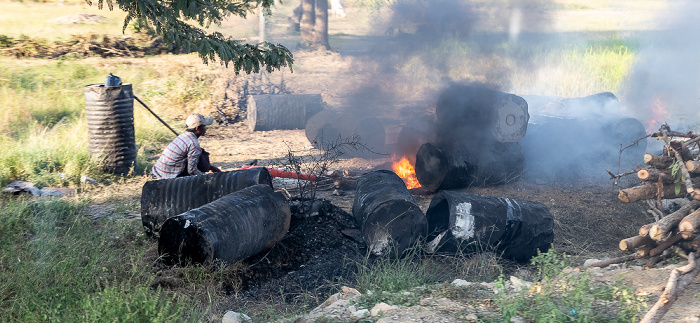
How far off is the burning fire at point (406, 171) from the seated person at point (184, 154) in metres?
3.71

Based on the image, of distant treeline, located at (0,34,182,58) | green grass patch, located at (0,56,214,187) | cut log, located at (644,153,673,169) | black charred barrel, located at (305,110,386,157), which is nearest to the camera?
cut log, located at (644,153,673,169)

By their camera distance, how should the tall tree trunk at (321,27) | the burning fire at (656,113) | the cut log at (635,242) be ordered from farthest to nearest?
the tall tree trunk at (321,27) < the burning fire at (656,113) < the cut log at (635,242)

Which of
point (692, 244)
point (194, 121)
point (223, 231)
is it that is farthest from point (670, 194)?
point (194, 121)

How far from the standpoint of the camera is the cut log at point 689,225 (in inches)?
179

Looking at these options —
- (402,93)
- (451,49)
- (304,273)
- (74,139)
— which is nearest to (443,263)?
(304,273)

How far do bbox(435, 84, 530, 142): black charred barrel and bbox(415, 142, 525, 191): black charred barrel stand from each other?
25 centimetres

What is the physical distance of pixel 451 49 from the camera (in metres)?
13.6

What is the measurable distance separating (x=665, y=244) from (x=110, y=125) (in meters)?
7.76

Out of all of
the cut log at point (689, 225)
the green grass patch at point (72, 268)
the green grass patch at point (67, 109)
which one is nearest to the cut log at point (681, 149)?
the cut log at point (689, 225)

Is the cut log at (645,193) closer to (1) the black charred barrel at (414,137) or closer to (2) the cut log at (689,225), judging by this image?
(2) the cut log at (689,225)

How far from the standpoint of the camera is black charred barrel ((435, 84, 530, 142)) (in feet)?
28.1

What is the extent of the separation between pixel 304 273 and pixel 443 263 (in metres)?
1.49

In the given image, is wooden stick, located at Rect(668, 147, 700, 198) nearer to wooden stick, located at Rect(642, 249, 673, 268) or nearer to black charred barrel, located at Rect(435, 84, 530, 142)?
wooden stick, located at Rect(642, 249, 673, 268)

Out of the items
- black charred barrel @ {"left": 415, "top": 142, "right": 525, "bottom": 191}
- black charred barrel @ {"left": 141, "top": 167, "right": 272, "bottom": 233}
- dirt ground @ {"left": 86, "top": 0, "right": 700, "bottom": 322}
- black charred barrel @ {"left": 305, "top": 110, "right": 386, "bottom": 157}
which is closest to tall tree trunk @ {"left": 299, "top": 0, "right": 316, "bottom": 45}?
dirt ground @ {"left": 86, "top": 0, "right": 700, "bottom": 322}
